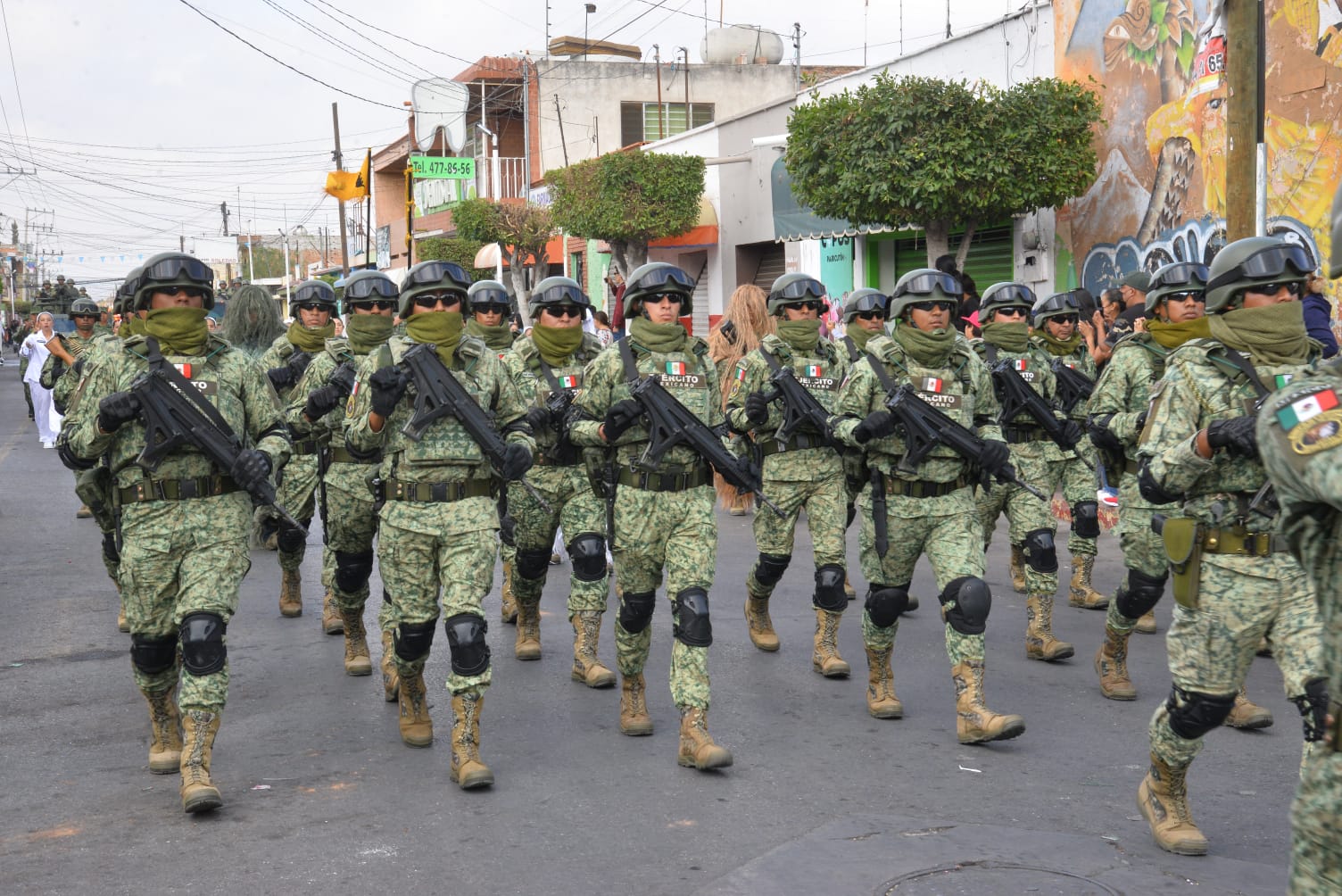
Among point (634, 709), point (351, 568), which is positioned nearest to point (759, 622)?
point (634, 709)

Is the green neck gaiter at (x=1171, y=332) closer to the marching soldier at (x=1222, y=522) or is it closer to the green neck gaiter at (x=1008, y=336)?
the marching soldier at (x=1222, y=522)

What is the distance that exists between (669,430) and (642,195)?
18385 mm

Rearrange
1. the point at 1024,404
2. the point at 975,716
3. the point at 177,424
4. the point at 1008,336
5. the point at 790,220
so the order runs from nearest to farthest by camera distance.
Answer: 1. the point at 177,424
2. the point at 975,716
3. the point at 1024,404
4. the point at 1008,336
5. the point at 790,220

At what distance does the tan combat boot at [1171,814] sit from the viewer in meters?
4.43

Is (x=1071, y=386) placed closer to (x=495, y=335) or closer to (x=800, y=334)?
(x=800, y=334)

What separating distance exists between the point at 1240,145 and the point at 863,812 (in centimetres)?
577

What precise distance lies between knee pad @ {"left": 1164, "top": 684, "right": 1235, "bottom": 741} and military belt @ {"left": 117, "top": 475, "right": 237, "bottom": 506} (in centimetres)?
361

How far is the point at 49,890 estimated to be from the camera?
4207mm

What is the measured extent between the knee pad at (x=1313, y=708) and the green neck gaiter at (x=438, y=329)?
135 inches

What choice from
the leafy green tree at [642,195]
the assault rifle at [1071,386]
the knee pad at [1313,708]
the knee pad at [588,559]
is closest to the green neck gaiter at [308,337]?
the knee pad at [588,559]

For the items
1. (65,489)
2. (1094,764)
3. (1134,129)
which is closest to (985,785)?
(1094,764)

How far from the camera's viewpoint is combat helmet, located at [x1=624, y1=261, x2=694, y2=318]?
6078 millimetres

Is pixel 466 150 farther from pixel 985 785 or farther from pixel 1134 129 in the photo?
pixel 985 785

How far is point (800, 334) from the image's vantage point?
7664mm
